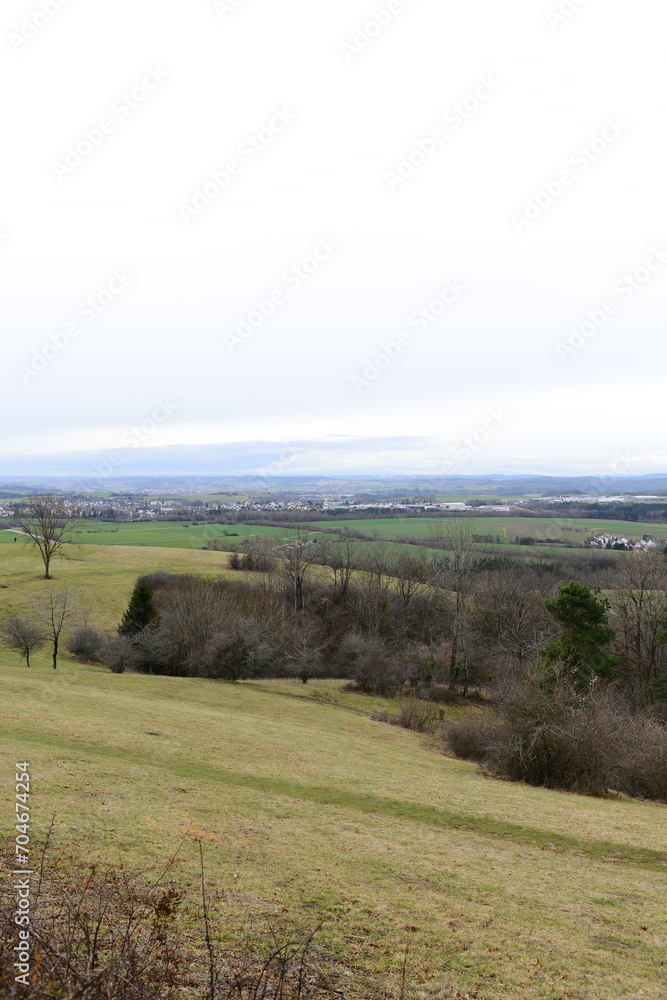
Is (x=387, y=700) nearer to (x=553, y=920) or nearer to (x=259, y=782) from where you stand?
(x=259, y=782)

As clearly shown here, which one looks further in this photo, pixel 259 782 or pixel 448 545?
pixel 448 545

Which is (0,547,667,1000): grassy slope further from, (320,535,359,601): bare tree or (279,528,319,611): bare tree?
(320,535,359,601): bare tree

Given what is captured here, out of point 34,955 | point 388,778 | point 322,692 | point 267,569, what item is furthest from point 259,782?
point 267,569

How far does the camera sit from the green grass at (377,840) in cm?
901

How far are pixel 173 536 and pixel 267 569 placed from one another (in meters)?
29.6

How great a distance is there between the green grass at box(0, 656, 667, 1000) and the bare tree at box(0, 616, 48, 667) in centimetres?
1014

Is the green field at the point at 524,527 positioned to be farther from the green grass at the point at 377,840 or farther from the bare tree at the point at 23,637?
the green grass at the point at 377,840

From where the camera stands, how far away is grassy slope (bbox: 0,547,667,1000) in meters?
9.06

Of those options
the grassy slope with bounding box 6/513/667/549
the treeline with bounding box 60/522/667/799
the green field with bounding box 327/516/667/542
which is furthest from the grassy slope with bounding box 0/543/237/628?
the green field with bounding box 327/516/667/542

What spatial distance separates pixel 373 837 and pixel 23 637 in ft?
97.2

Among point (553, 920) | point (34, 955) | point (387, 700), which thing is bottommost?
point (387, 700)

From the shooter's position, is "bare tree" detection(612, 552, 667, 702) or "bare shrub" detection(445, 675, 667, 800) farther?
"bare tree" detection(612, 552, 667, 702)

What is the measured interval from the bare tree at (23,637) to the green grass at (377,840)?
10145mm

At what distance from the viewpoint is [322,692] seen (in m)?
43.4
